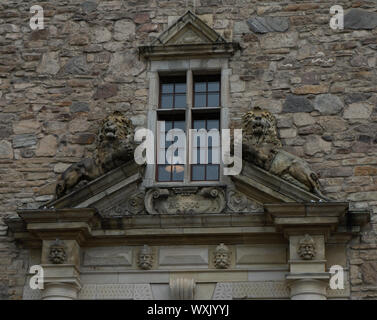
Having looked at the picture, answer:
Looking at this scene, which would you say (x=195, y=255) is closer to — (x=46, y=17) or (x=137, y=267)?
(x=137, y=267)

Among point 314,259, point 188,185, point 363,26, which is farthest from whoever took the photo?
point 363,26

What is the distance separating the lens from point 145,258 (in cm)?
1059

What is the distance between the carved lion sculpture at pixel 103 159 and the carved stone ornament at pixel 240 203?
137 cm

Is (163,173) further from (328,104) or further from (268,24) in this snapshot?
(268,24)

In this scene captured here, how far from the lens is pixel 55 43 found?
480 inches

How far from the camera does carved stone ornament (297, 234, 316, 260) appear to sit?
33.4ft

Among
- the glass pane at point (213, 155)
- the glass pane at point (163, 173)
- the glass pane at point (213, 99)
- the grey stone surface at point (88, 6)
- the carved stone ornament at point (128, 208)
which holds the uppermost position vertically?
the grey stone surface at point (88, 6)

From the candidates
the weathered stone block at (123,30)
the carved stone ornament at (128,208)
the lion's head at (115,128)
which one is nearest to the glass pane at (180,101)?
the lion's head at (115,128)

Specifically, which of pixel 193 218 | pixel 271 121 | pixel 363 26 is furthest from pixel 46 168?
pixel 363 26

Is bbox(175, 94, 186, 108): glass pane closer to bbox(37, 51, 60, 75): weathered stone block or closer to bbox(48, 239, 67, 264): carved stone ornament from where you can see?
bbox(37, 51, 60, 75): weathered stone block

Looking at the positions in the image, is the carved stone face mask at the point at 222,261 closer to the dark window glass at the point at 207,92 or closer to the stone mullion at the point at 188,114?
the stone mullion at the point at 188,114

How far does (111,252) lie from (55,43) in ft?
10.5

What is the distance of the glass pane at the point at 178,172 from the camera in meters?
11.2

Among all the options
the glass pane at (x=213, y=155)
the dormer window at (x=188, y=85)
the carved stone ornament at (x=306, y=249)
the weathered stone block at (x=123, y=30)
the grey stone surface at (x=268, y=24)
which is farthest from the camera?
the weathered stone block at (x=123, y=30)
